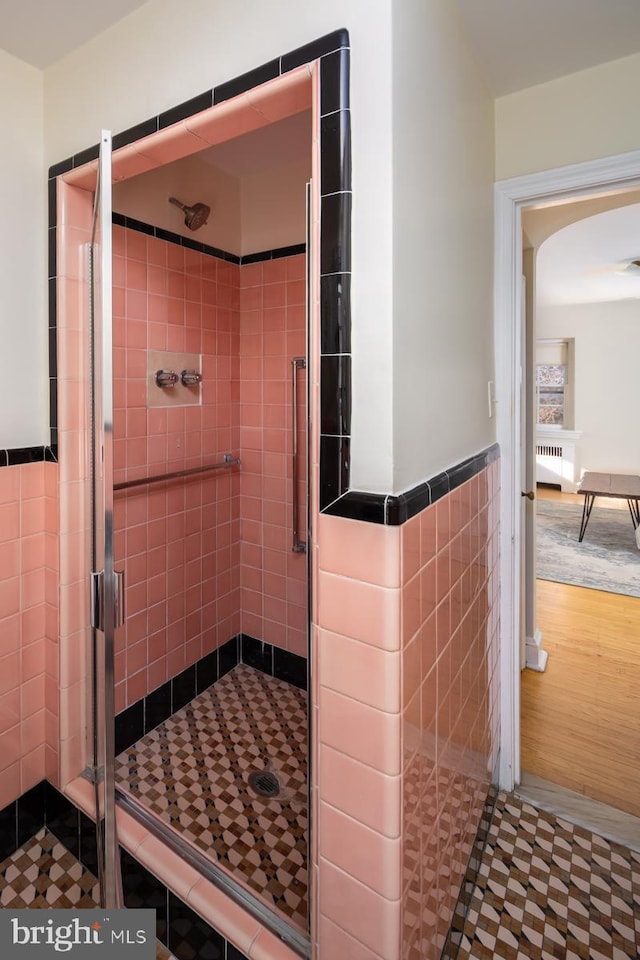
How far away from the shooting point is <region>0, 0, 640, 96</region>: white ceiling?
123cm

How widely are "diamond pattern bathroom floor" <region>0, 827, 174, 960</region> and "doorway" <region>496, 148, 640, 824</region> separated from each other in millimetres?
1265

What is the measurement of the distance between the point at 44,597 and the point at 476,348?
155 cm

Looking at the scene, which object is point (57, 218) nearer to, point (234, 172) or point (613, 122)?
point (234, 172)

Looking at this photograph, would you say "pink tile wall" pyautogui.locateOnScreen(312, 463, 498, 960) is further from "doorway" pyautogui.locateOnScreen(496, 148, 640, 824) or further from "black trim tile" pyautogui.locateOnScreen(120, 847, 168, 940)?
"doorway" pyautogui.locateOnScreen(496, 148, 640, 824)

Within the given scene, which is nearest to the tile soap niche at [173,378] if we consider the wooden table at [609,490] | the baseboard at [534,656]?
the baseboard at [534,656]

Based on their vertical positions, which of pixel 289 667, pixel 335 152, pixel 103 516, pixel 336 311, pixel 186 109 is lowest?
pixel 289 667

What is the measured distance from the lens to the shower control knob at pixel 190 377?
215 cm

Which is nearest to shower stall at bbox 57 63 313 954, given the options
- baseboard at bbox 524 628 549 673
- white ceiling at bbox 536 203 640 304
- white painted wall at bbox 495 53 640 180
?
white painted wall at bbox 495 53 640 180

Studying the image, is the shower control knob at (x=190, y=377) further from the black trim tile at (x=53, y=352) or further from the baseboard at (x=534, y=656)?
the baseboard at (x=534, y=656)

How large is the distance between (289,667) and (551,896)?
134cm

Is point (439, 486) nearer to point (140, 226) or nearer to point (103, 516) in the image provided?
point (103, 516)

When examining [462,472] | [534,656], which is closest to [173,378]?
[462,472]

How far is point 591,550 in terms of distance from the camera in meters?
4.77

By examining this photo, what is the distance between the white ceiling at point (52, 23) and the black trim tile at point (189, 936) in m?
2.21
